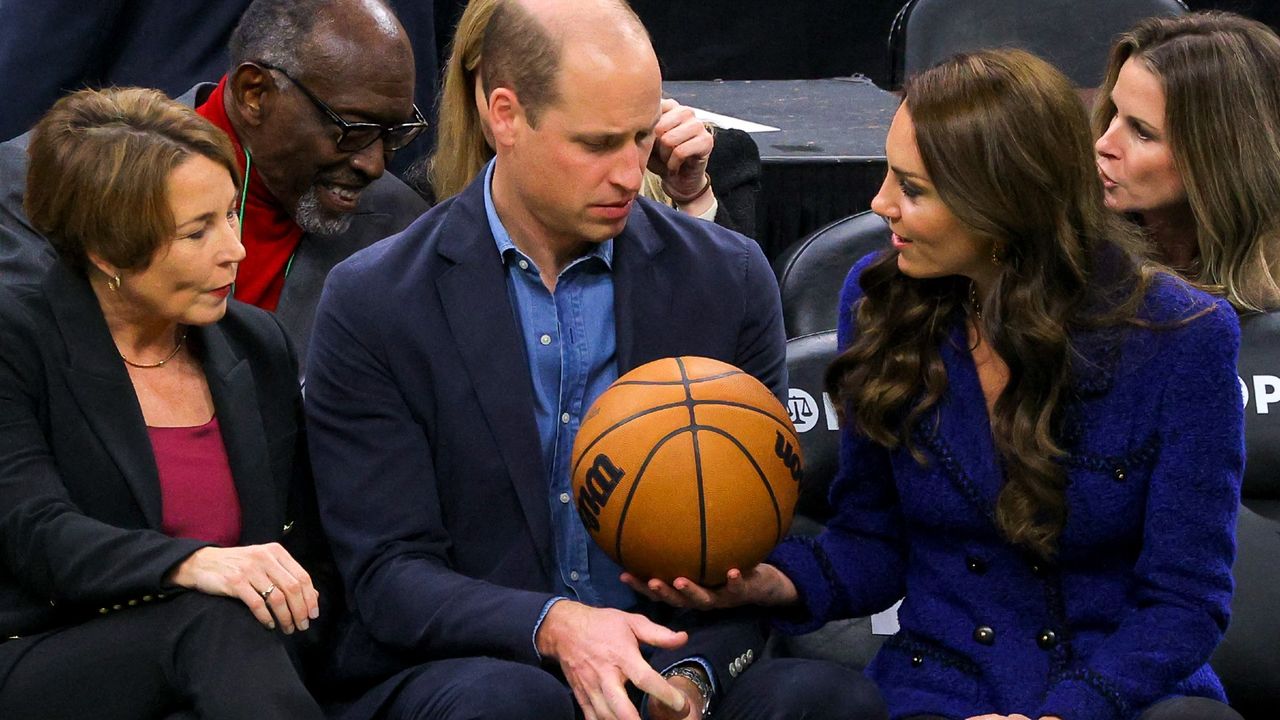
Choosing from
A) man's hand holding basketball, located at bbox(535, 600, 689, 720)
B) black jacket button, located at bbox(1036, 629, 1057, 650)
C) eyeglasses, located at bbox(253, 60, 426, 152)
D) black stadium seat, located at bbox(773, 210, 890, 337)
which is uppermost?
eyeglasses, located at bbox(253, 60, 426, 152)

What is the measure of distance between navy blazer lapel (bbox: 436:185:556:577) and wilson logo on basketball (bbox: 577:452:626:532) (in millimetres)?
209

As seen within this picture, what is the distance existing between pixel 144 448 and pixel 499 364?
1.90 ft

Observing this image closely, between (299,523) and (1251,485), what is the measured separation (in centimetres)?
186

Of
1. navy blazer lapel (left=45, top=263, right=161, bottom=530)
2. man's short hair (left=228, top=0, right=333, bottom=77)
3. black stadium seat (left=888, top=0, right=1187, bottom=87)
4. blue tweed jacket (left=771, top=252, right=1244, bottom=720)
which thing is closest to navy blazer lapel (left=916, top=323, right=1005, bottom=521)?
blue tweed jacket (left=771, top=252, right=1244, bottom=720)

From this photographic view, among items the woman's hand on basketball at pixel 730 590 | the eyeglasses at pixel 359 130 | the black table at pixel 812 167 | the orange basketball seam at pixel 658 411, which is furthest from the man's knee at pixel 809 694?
the black table at pixel 812 167

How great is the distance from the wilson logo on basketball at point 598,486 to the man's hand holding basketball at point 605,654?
0.14m

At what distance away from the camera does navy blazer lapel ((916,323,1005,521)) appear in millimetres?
2645

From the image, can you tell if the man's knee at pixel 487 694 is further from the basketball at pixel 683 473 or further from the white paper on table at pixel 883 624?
the white paper on table at pixel 883 624

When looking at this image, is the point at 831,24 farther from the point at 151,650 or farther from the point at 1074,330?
the point at 151,650

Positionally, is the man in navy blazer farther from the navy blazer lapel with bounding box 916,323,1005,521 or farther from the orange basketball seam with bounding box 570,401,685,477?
the navy blazer lapel with bounding box 916,323,1005,521

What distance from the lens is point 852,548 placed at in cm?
281

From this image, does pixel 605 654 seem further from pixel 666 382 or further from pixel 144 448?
pixel 144 448

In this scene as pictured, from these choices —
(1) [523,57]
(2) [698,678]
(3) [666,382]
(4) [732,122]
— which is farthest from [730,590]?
(4) [732,122]

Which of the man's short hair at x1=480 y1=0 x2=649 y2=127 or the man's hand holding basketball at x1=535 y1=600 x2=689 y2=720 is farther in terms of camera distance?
the man's short hair at x1=480 y1=0 x2=649 y2=127
